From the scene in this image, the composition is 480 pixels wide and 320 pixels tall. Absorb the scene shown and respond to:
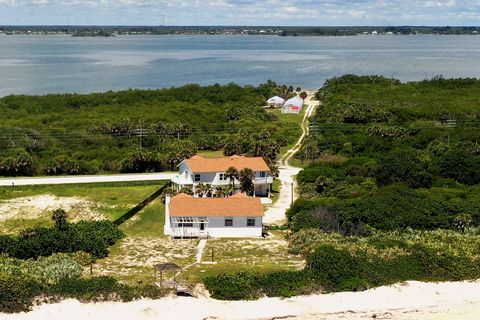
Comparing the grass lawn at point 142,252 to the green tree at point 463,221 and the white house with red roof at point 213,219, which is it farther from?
the green tree at point 463,221

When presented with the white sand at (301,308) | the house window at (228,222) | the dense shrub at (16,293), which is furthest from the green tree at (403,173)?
the dense shrub at (16,293)

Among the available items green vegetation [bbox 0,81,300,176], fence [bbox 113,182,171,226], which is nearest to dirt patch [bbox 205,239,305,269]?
fence [bbox 113,182,171,226]

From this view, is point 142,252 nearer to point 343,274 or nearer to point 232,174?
point 343,274

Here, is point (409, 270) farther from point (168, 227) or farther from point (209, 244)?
point (168, 227)

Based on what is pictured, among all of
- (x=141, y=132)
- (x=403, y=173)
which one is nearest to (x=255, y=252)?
(x=403, y=173)

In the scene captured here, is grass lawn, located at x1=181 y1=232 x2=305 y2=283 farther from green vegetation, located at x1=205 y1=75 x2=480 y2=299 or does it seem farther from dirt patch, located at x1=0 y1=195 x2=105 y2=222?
dirt patch, located at x1=0 y1=195 x2=105 y2=222
